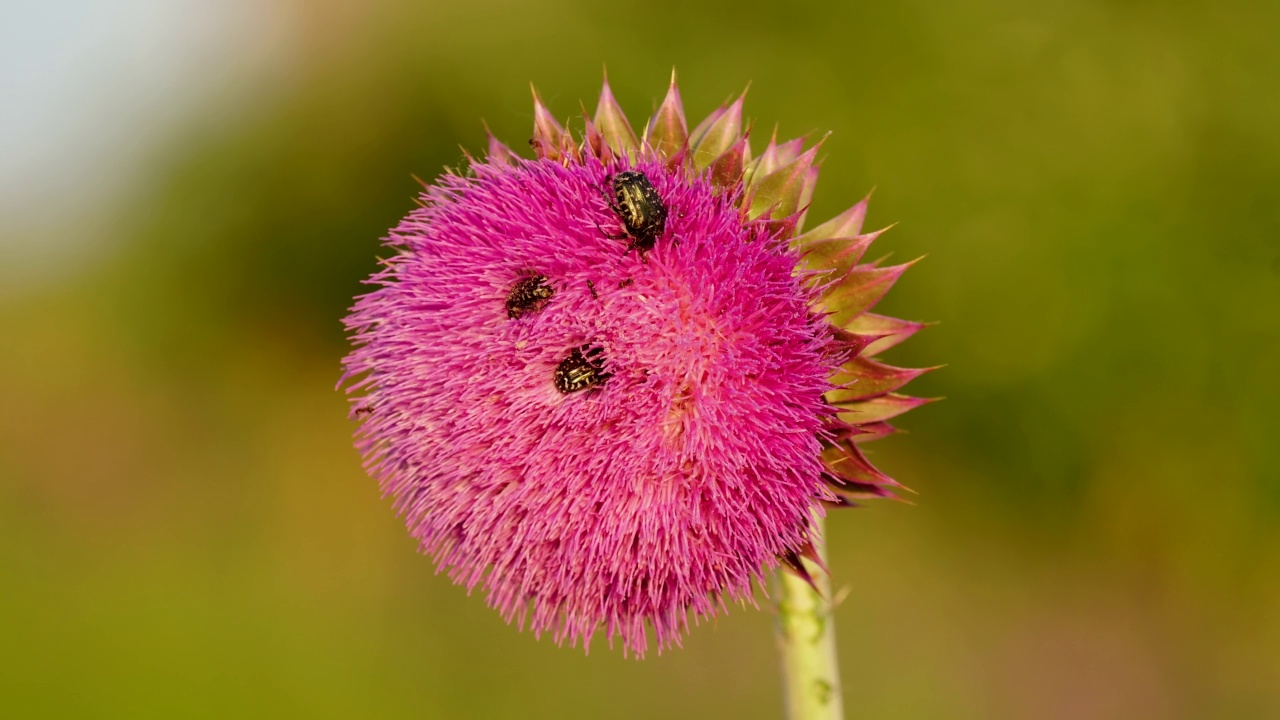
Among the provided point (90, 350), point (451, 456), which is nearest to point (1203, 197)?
point (451, 456)

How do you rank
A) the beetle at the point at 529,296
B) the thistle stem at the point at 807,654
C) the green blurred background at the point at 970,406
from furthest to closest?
1. the green blurred background at the point at 970,406
2. the thistle stem at the point at 807,654
3. the beetle at the point at 529,296

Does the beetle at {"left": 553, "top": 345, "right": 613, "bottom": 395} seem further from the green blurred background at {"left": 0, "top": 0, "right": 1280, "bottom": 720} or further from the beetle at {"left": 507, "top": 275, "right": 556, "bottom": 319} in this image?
the green blurred background at {"left": 0, "top": 0, "right": 1280, "bottom": 720}

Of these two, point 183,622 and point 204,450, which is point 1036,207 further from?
point 204,450

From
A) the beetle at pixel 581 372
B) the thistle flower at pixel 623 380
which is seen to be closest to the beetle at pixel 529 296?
the thistle flower at pixel 623 380

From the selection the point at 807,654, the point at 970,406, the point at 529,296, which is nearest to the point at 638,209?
the point at 529,296

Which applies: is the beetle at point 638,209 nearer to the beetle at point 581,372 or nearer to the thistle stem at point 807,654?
the beetle at point 581,372
